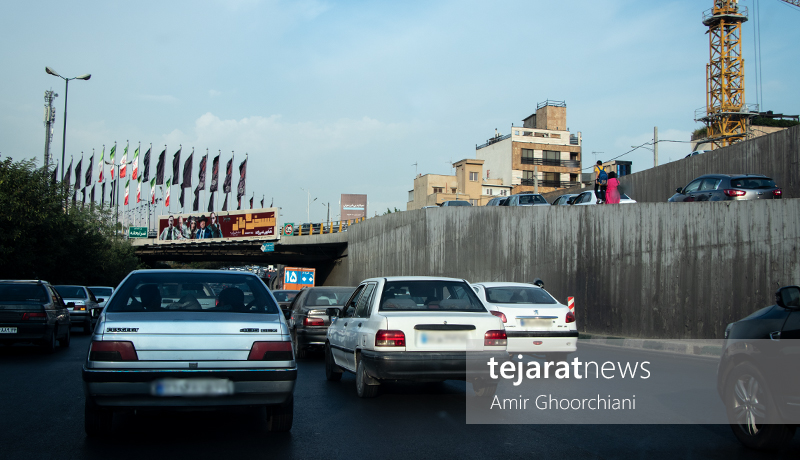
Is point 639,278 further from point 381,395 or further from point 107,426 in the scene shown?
point 107,426

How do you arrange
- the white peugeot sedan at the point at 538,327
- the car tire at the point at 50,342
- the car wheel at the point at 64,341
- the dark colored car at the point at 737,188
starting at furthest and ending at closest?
the dark colored car at the point at 737,188, the car wheel at the point at 64,341, the car tire at the point at 50,342, the white peugeot sedan at the point at 538,327

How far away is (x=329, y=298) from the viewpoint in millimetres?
14422

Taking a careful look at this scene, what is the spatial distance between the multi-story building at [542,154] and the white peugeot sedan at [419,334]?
7984 centimetres

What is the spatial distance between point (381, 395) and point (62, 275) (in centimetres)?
3360

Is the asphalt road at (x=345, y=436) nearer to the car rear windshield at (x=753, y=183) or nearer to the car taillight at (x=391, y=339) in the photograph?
the car taillight at (x=391, y=339)

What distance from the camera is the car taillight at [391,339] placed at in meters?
7.61

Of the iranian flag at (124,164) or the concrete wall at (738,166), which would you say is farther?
the iranian flag at (124,164)

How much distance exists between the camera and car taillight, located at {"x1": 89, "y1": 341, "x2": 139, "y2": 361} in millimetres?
5543

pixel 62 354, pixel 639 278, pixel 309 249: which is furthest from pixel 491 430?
pixel 309 249

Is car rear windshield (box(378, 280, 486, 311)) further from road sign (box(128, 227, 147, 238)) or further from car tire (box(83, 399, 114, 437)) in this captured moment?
road sign (box(128, 227, 147, 238))

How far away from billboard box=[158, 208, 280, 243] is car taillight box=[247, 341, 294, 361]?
182ft

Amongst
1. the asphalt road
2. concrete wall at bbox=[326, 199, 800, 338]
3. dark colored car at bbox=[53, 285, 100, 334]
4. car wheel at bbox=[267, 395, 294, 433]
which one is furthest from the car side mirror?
dark colored car at bbox=[53, 285, 100, 334]

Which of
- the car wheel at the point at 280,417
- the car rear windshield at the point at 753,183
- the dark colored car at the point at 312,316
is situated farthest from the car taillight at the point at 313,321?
the car rear windshield at the point at 753,183

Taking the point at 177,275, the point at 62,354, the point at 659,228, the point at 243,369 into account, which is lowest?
the point at 62,354
